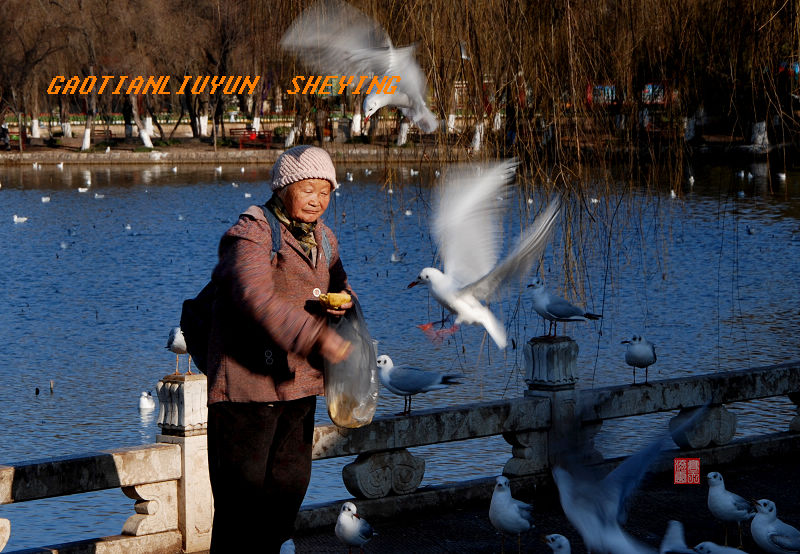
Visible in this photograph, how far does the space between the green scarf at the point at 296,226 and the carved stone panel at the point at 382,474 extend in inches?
85.5

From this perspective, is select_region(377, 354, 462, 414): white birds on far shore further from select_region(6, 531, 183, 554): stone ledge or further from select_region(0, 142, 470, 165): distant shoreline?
select_region(0, 142, 470, 165): distant shoreline

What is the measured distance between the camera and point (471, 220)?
5.24 metres

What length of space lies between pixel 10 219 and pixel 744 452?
23.8 m

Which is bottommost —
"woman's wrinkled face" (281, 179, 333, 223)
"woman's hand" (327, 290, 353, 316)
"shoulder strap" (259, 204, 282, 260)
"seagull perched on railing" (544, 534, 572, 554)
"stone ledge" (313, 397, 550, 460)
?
"seagull perched on railing" (544, 534, 572, 554)

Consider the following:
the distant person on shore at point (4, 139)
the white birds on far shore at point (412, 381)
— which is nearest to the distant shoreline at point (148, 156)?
the distant person on shore at point (4, 139)

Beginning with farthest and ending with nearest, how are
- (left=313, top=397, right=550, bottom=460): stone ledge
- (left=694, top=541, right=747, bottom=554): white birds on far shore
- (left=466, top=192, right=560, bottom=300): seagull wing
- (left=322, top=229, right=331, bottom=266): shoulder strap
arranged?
(left=313, top=397, right=550, bottom=460): stone ledge
(left=694, top=541, right=747, bottom=554): white birds on far shore
(left=466, top=192, right=560, bottom=300): seagull wing
(left=322, top=229, right=331, bottom=266): shoulder strap

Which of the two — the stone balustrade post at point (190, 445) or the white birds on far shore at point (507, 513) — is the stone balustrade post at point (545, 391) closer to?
the white birds on far shore at point (507, 513)

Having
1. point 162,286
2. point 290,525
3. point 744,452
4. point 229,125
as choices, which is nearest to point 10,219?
point 162,286

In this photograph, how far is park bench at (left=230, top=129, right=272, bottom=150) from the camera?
45.6 m

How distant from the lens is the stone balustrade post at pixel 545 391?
6352 mm

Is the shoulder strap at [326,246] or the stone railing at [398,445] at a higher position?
the shoulder strap at [326,246]

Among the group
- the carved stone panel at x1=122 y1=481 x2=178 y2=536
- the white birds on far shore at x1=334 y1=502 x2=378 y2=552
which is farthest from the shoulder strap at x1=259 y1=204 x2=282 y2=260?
the carved stone panel at x1=122 y1=481 x2=178 y2=536

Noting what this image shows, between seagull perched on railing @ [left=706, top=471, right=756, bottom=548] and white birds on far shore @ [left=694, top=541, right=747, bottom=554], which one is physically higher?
white birds on far shore @ [left=694, top=541, right=747, bottom=554]

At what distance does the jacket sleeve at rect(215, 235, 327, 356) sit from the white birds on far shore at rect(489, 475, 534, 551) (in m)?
2.01
